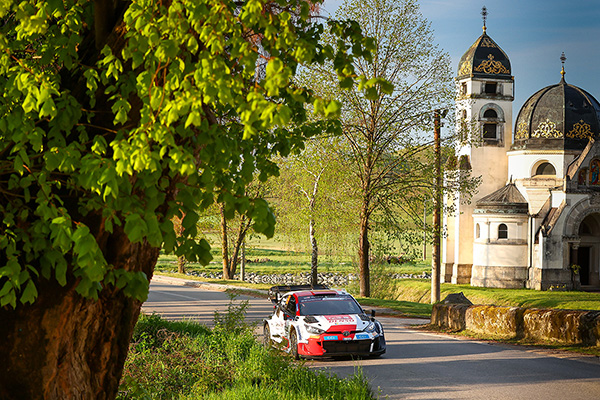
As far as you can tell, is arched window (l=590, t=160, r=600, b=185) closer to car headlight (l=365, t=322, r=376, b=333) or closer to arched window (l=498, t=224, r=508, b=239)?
arched window (l=498, t=224, r=508, b=239)

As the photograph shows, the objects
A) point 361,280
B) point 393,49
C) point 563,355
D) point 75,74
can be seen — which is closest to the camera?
point 75,74

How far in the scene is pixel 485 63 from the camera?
6438cm

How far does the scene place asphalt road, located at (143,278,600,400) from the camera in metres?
13.0

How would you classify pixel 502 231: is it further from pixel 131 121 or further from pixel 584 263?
pixel 131 121

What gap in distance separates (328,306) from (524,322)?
655cm

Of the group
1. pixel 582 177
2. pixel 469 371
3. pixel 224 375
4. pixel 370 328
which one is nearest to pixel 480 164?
pixel 582 177

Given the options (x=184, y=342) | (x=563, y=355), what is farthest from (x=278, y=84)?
(x=563, y=355)

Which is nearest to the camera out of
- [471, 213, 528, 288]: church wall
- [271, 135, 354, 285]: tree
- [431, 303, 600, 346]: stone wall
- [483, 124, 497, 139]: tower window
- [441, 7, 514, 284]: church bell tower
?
[431, 303, 600, 346]: stone wall

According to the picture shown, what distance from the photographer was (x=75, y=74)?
6383 mm

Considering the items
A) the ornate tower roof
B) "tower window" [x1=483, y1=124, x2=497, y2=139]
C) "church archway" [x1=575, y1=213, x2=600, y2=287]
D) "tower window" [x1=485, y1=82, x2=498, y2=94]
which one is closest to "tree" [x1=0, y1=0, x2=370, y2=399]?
"church archway" [x1=575, y1=213, x2=600, y2=287]

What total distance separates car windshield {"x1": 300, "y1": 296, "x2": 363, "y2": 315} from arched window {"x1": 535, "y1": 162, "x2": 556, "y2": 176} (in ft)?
156

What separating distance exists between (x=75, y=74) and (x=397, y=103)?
28.4 meters

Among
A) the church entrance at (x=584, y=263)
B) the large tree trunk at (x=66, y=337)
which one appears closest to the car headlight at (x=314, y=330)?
the large tree trunk at (x=66, y=337)

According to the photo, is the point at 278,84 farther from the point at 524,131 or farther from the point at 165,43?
the point at 524,131
